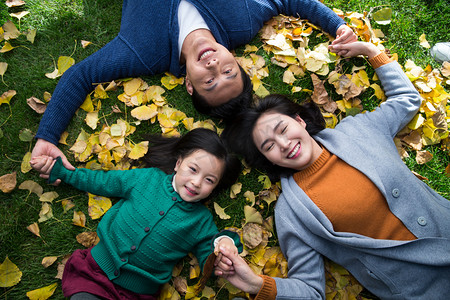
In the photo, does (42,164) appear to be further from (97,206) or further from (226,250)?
(226,250)

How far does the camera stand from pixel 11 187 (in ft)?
7.19

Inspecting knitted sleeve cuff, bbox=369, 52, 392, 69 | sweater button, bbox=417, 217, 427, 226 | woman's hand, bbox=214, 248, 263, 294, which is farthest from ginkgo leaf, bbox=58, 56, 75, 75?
sweater button, bbox=417, 217, 427, 226

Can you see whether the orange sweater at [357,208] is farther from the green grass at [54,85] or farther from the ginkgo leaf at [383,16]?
the ginkgo leaf at [383,16]

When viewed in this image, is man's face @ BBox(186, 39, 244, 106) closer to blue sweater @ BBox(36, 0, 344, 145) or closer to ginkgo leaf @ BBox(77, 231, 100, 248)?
blue sweater @ BBox(36, 0, 344, 145)

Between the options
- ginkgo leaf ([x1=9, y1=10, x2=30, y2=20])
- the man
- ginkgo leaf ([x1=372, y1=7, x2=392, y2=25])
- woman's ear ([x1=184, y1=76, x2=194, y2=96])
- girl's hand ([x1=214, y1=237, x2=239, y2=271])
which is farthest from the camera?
ginkgo leaf ([x1=372, y1=7, x2=392, y2=25])

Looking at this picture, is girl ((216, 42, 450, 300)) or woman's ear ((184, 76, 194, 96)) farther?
woman's ear ((184, 76, 194, 96))

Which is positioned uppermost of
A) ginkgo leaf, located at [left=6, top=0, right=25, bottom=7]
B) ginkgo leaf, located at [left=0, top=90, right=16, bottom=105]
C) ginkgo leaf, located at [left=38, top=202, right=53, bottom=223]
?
ginkgo leaf, located at [left=6, top=0, right=25, bottom=7]

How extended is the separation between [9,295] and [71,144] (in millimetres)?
1049

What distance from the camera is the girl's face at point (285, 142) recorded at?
77.6 inches

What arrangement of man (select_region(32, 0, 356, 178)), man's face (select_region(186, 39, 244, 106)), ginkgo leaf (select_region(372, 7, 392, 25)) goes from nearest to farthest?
A: 1. man's face (select_region(186, 39, 244, 106))
2. man (select_region(32, 0, 356, 178))
3. ginkgo leaf (select_region(372, 7, 392, 25))

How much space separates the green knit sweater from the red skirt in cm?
4

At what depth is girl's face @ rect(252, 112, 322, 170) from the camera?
6.47 feet

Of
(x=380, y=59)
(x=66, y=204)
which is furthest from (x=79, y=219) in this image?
(x=380, y=59)

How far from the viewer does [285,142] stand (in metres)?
1.96
